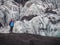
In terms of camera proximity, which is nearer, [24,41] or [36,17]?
[24,41]

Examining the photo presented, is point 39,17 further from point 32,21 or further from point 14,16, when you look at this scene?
point 14,16

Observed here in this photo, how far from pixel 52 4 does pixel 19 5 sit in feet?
15.5

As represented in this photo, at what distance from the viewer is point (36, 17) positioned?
Result: 16.2 metres

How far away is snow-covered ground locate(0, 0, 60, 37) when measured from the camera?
50.4 feet

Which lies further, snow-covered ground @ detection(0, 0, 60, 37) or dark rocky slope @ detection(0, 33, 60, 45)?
snow-covered ground @ detection(0, 0, 60, 37)

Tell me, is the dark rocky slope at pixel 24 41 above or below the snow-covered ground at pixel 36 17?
below

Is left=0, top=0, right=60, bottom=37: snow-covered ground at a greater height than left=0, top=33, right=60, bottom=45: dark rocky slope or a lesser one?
greater

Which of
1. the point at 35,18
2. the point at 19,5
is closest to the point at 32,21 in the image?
the point at 35,18

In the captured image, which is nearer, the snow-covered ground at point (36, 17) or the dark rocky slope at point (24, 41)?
the dark rocky slope at point (24, 41)

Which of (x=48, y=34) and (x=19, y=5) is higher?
(x=19, y=5)

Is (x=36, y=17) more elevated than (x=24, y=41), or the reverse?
(x=36, y=17)

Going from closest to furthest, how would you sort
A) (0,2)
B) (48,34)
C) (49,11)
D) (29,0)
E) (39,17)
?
(48,34), (39,17), (49,11), (0,2), (29,0)

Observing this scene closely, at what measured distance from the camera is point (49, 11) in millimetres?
17578

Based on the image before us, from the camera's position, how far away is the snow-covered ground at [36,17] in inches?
604
